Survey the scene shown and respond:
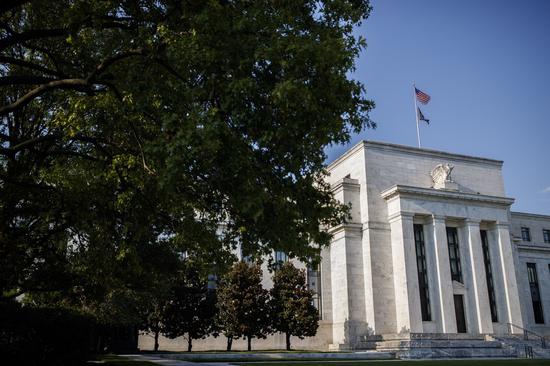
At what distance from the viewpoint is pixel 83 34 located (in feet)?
39.3

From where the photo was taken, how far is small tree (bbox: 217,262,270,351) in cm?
3634

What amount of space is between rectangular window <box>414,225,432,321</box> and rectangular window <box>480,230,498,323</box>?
5777mm

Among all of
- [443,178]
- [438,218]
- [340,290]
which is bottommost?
[340,290]

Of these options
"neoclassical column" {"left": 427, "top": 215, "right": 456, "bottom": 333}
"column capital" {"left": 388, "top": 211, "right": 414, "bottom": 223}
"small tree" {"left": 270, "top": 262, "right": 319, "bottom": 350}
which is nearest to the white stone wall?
"neoclassical column" {"left": 427, "top": 215, "right": 456, "bottom": 333}

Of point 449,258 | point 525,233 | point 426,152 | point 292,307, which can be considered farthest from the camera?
point 525,233

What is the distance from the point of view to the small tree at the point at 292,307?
122 feet

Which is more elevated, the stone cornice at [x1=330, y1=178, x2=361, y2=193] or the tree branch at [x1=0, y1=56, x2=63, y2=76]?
the stone cornice at [x1=330, y1=178, x2=361, y2=193]

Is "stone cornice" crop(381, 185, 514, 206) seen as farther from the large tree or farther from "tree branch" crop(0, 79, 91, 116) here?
"tree branch" crop(0, 79, 91, 116)

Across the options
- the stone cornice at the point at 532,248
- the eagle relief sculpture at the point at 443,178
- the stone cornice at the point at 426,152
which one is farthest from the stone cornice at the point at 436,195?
the stone cornice at the point at 532,248

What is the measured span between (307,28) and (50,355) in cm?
1167

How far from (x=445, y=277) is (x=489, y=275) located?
565 centimetres

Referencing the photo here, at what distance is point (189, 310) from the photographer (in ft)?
123

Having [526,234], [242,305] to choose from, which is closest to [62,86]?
[242,305]

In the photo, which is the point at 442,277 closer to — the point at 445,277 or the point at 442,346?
the point at 445,277
